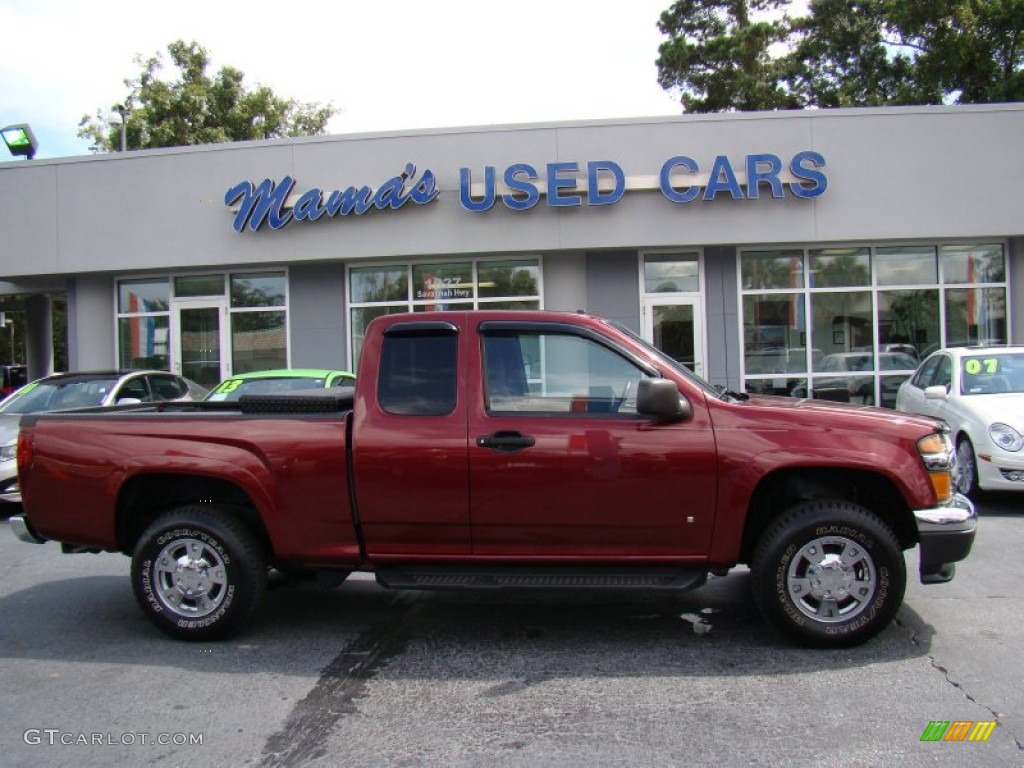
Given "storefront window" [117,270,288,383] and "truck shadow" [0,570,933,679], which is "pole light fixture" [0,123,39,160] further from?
"truck shadow" [0,570,933,679]

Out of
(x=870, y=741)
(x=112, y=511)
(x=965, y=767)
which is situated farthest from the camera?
(x=112, y=511)

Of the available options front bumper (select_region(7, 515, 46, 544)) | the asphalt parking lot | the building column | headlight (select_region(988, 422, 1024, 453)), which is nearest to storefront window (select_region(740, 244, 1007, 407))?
headlight (select_region(988, 422, 1024, 453))

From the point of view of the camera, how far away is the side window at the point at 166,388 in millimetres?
11031

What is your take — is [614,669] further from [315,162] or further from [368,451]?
[315,162]

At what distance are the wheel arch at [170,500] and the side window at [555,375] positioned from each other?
168 cm

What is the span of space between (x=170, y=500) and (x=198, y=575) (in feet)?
1.88

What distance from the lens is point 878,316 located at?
14516 millimetres

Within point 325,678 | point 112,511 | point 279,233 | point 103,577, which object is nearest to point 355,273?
point 279,233

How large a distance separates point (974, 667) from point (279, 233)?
12.9m

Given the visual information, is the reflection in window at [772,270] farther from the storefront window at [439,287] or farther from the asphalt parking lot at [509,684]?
the asphalt parking lot at [509,684]

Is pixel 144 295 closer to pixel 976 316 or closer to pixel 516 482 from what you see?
pixel 516 482

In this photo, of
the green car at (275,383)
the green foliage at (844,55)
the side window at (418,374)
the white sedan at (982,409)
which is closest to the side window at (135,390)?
the green car at (275,383)

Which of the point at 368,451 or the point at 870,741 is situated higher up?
the point at 368,451

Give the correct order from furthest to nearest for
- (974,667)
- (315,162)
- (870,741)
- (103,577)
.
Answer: (315,162) → (103,577) → (974,667) → (870,741)
